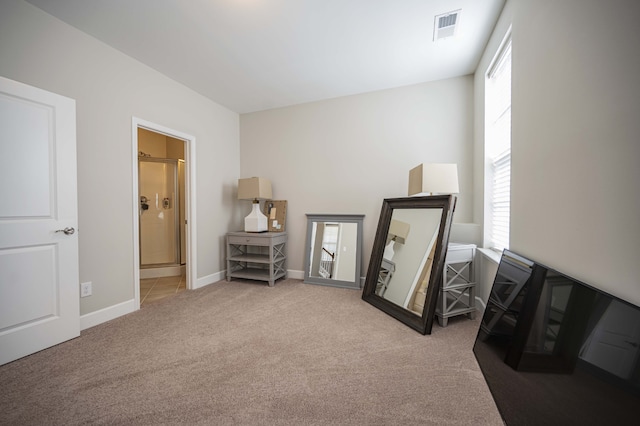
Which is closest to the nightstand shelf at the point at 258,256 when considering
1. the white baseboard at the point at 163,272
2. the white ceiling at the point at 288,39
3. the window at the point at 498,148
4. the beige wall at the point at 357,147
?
the beige wall at the point at 357,147

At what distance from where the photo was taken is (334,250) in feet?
11.2

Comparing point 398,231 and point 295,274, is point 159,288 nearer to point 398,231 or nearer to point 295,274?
point 295,274

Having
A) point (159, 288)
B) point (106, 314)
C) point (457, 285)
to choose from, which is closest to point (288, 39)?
point (457, 285)

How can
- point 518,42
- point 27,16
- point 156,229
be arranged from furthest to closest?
point 156,229 → point 27,16 → point 518,42

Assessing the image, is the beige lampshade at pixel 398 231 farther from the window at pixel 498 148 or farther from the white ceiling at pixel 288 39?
the white ceiling at pixel 288 39

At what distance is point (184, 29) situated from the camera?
214 centimetres

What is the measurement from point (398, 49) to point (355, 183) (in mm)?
1584

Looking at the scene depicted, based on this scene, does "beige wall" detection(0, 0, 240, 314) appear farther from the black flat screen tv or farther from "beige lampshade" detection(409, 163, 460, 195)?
the black flat screen tv

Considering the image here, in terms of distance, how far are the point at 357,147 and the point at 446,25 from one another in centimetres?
158

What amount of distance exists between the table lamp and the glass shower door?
164 centimetres

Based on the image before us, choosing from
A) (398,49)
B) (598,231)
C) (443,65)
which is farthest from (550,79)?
(443,65)

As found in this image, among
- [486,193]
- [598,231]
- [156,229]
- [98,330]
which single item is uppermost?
[486,193]

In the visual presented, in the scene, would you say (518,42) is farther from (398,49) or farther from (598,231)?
(598,231)

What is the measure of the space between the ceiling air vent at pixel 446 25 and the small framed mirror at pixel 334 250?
81.6 inches
